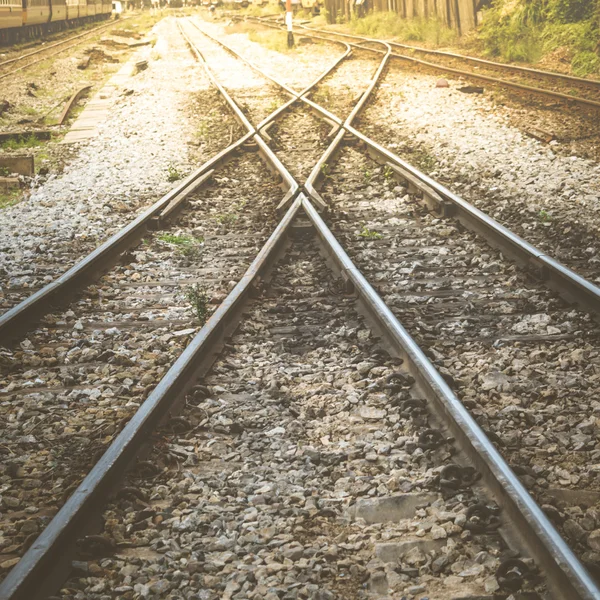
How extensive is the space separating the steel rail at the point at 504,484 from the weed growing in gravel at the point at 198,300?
3.69 feet

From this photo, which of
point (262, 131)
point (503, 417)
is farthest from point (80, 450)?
point (262, 131)

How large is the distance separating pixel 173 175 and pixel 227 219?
6.66 feet

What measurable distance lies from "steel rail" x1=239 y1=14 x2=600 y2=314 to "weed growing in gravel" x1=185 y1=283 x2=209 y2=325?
6.90ft

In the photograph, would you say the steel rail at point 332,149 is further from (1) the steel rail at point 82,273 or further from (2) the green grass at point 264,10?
(2) the green grass at point 264,10

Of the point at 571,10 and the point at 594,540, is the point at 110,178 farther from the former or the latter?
the point at 571,10

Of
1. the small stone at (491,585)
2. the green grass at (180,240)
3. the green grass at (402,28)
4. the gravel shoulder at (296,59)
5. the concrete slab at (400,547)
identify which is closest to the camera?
the small stone at (491,585)

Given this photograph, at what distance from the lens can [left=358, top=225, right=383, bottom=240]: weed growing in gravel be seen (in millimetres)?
6500

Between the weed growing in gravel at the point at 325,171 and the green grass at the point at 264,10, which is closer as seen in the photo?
the weed growing in gravel at the point at 325,171

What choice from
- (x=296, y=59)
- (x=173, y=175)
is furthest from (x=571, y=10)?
(x=173, y=175)

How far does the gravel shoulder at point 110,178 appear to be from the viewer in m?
6.54

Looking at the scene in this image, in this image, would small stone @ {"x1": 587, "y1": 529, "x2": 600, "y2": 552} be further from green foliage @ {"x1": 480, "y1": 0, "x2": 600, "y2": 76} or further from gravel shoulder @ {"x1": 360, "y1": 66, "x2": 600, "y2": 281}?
green foliage @ {"x1": 480, "y1": 0, "x2": 600, "y2": 76}

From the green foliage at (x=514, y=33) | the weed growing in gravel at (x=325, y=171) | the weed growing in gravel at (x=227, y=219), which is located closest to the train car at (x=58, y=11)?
the green foliage at (x=514, y=33)

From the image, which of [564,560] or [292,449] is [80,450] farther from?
[564,560]

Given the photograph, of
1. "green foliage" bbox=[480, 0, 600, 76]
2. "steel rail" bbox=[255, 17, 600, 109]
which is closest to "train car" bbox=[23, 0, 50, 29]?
"steel rail" bbox=[255, 17, 600, 109]
